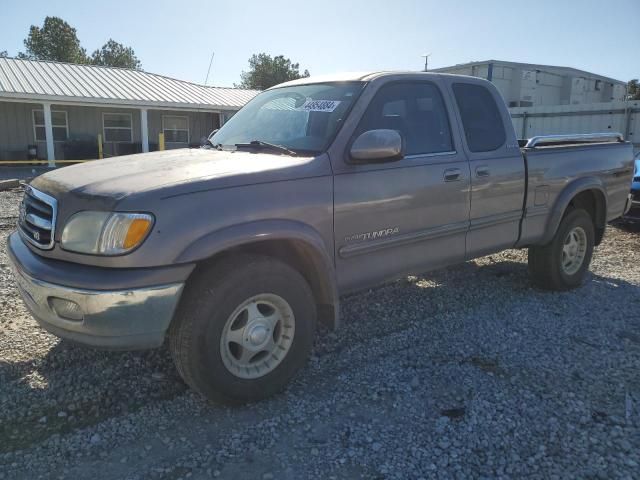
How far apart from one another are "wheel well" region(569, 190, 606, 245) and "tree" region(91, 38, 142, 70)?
68178 mm

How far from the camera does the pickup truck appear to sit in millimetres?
2604

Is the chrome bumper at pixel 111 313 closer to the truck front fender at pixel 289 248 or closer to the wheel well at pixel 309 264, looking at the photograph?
the truck front fender at pixel 289 248

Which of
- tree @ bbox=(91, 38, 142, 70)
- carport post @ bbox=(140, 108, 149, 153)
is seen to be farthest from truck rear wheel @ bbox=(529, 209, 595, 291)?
tree @ bbox=(91, 38, 142, 70)

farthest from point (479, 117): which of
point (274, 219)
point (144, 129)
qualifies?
point (144, 129)

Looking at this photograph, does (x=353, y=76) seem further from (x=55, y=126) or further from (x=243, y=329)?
(x=55, y=126)

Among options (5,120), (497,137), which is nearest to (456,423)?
(497,137)

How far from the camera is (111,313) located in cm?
253

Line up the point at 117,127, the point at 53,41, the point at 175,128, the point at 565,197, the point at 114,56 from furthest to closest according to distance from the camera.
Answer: the point at 114,56, the point at 53,41, the point at 175,128, the point at 117,127, the point at 565,197

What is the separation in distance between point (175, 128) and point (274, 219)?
2227 cm

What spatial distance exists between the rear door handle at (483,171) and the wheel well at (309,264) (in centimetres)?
173

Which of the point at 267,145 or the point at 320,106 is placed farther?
the point at 320,106

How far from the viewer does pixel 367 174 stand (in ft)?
11.2

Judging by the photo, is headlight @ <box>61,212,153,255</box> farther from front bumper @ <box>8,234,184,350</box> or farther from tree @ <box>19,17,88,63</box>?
tree @ <box>19,17,88,63</box>

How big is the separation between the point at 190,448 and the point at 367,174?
6.53ft
